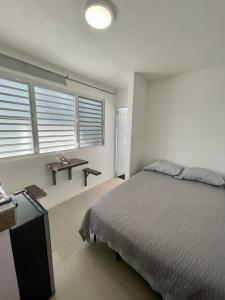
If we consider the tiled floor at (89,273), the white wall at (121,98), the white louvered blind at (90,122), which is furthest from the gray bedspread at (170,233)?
the white wall at (121,98)

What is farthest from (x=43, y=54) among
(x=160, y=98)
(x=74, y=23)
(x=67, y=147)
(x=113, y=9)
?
(x=160, y=98)

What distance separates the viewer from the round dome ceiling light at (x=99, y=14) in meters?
1.08

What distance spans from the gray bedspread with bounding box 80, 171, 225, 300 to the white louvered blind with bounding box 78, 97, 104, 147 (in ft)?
5.13

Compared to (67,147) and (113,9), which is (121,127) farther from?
(113,9)

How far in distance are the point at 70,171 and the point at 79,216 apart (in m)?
0.81

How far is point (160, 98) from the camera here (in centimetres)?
284

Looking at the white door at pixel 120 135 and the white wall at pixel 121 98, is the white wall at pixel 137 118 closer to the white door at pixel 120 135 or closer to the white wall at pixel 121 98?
the white wall at pixel 121 98

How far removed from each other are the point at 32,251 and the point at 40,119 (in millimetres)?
1812

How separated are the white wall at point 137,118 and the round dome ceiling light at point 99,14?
1.29 m

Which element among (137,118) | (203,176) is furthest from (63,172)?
(203,176)

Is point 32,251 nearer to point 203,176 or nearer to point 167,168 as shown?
point 167,168

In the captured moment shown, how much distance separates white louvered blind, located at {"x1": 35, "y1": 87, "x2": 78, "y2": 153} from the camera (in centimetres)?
220

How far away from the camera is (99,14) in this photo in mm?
1183

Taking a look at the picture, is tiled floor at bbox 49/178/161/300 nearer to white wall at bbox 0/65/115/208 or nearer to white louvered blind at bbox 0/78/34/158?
white wall at bbox 0/65/115/208
